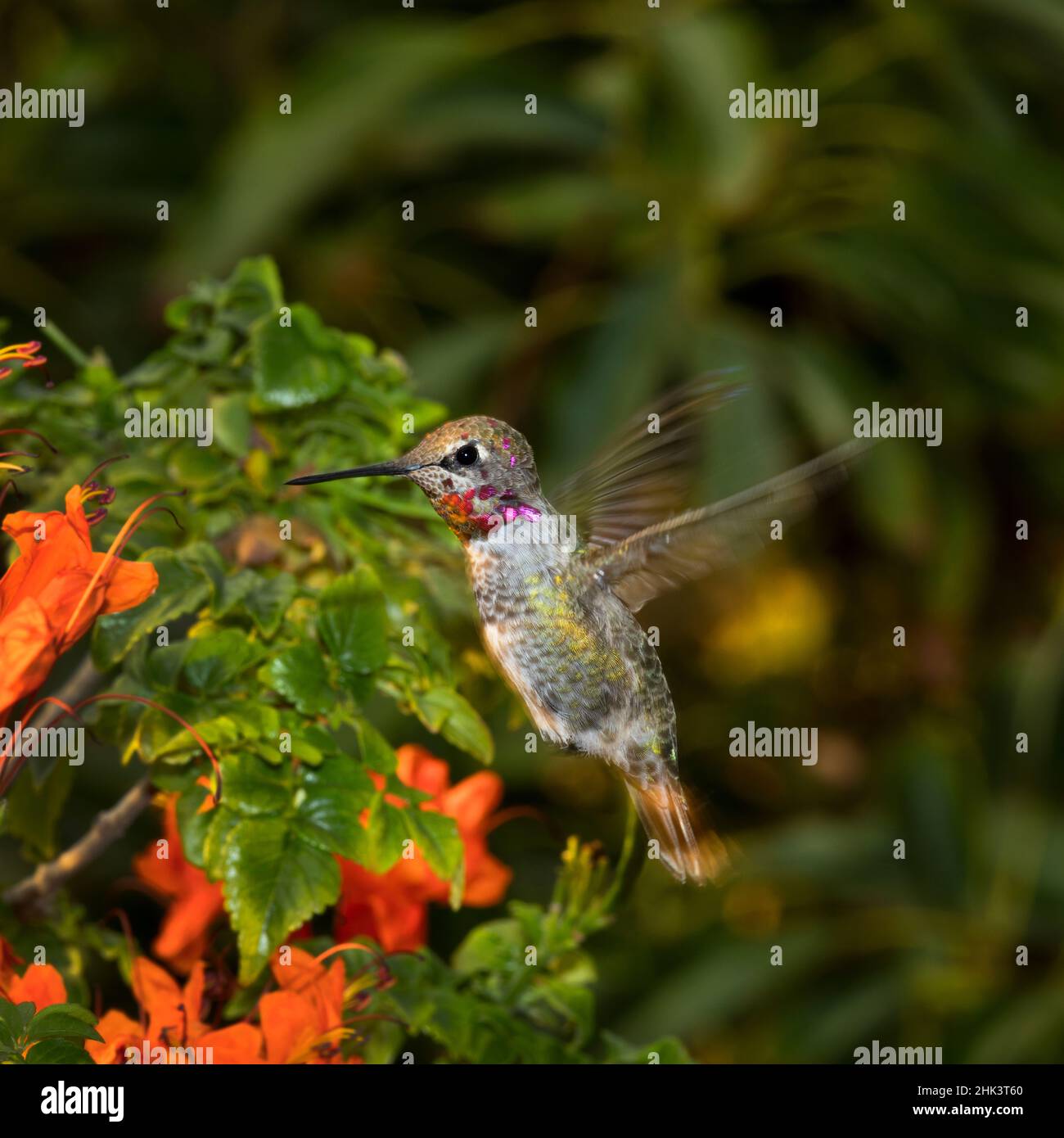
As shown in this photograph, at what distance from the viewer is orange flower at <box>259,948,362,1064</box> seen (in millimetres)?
812

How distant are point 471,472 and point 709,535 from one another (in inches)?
6.0

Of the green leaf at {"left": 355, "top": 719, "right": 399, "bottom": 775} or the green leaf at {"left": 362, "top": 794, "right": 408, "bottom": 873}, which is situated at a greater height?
the green leaf at {"left": 355, "top": 719, "right": 399, "bottom": 775}

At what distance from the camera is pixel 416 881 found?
99 cm

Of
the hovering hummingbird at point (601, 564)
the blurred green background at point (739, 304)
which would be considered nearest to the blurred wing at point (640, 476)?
the hovering hummingbird at point (601, 564)

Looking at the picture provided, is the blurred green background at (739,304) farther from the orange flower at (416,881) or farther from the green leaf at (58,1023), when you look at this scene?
the green leaf at (58,1023)

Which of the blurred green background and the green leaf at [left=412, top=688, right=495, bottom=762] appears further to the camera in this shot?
the blurred green background

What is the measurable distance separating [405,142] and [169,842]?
1.37 m

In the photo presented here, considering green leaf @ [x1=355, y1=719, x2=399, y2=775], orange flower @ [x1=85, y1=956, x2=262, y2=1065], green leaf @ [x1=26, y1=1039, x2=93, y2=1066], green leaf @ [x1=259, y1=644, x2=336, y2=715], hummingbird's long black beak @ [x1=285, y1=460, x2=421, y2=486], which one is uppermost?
hummingbird's long black beak @ [x1=285, y1=460, x2=421, y2=486]

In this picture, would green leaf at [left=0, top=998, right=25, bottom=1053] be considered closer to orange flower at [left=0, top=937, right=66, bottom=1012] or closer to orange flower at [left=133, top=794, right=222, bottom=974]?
orange flower at [left=0, top=937, right=66, bottom=1012]

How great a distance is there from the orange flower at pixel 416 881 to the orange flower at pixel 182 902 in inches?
Answer: 4.0

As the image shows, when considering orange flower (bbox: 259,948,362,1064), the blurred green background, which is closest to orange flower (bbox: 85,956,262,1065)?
orange flower (bbox: 259,948,362,1064)

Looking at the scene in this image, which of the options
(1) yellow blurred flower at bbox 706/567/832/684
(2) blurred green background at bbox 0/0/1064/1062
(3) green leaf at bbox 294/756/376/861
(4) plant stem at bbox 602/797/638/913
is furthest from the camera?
(1) yellow blurred flower at bbox 706/567/832/684

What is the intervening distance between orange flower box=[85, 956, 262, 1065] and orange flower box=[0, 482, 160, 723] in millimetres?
217

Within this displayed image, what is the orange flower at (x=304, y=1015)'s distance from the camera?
0.81 metres
